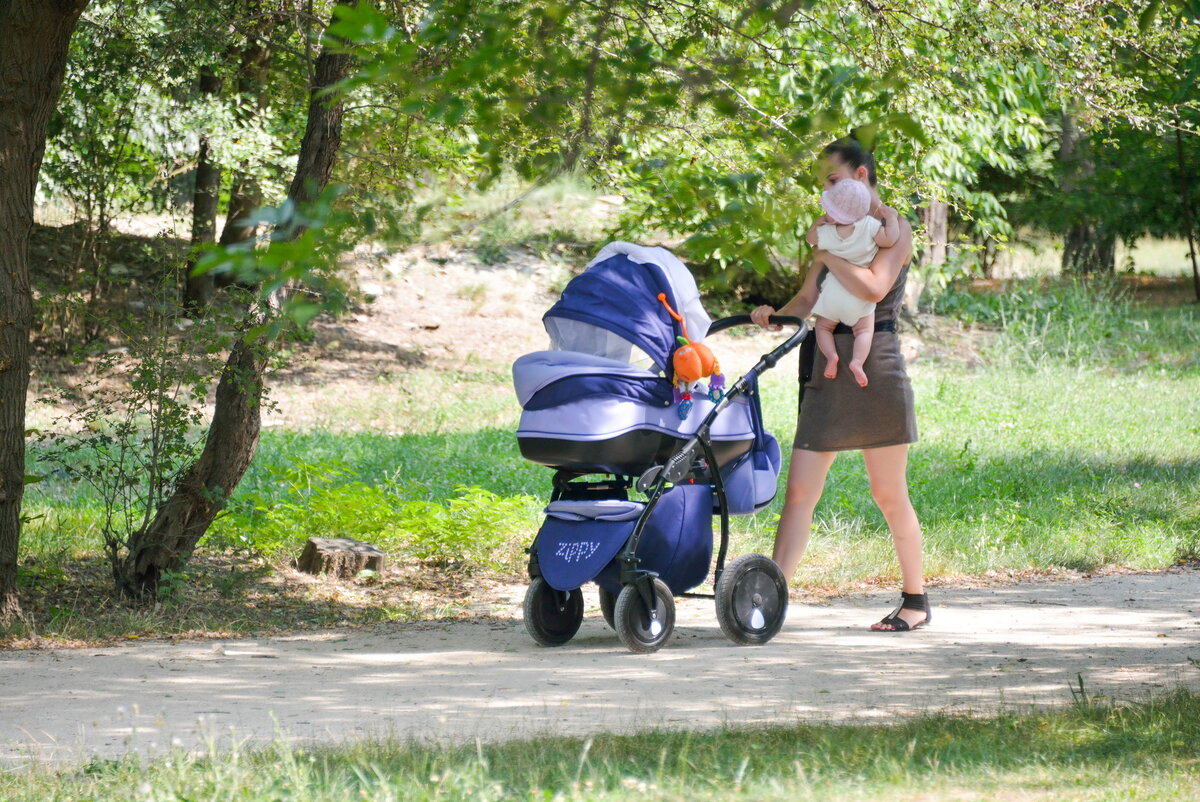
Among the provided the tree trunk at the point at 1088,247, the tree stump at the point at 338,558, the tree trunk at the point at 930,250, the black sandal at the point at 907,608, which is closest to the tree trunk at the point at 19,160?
the tree stump at the point at 338,558

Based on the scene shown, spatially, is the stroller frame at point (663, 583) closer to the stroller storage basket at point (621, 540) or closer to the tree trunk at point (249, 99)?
the stroller storage basket at point (621, 540)

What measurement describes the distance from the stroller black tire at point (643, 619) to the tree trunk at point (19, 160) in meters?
2.80

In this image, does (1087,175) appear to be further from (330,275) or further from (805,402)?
(330,275)

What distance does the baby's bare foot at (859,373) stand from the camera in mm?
5520

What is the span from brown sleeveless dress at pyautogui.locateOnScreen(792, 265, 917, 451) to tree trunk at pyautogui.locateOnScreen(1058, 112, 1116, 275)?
17104 mm

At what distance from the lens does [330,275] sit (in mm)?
2688

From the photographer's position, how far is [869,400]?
556 cm

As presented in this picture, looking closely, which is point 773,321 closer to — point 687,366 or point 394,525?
point 687,366

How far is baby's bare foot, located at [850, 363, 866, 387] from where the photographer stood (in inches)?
217

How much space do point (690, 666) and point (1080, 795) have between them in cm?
200

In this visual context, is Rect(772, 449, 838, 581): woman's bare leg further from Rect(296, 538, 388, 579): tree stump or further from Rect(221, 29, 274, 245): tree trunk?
Rect(221, 29, 274, 245): tree trunk

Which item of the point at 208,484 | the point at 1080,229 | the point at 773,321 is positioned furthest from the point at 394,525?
the point at 1080,229

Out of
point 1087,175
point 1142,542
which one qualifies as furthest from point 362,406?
point 1087,175

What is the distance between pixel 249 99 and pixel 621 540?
10.8 m
